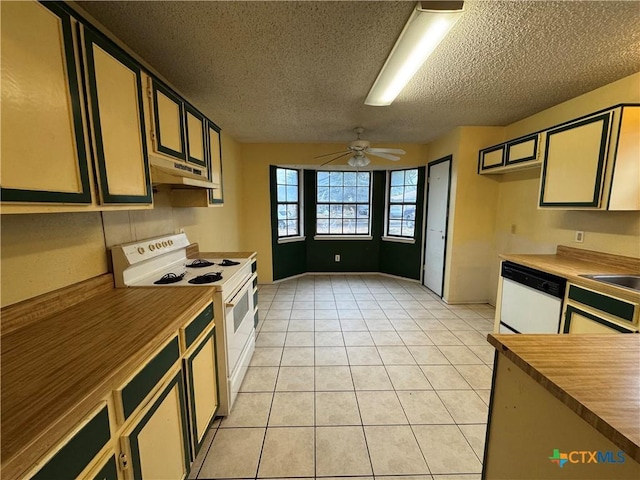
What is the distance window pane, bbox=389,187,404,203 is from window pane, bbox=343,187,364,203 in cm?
70

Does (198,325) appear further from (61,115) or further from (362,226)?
A: (362,226)

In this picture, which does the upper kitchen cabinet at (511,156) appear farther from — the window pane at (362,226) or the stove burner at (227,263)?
the stove burner at (227,263)

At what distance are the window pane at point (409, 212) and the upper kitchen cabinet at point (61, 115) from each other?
171 inches

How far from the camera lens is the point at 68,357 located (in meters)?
0.89

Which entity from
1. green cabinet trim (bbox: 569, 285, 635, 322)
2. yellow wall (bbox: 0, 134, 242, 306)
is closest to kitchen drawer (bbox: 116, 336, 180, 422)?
yellow wall (bbox: 0, 134, 242, 306)

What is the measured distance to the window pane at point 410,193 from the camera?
474 cm

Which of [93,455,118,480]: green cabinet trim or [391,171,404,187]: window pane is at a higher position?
[391,171,404,187]: window pane

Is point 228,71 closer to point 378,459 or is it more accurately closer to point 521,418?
point 521,418

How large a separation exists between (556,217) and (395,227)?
2.62 metres

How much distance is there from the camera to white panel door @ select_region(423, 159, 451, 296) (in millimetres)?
3881

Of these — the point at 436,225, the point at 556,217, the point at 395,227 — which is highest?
the point at 556,217

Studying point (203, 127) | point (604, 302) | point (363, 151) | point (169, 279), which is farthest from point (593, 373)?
point (363, 151)

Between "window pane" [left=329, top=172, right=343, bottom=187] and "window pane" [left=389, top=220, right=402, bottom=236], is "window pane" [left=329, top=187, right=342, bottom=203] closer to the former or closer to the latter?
"window pane" [left=329, top=172, right=343, bottom=187]

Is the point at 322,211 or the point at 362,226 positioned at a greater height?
the point at 322,211
